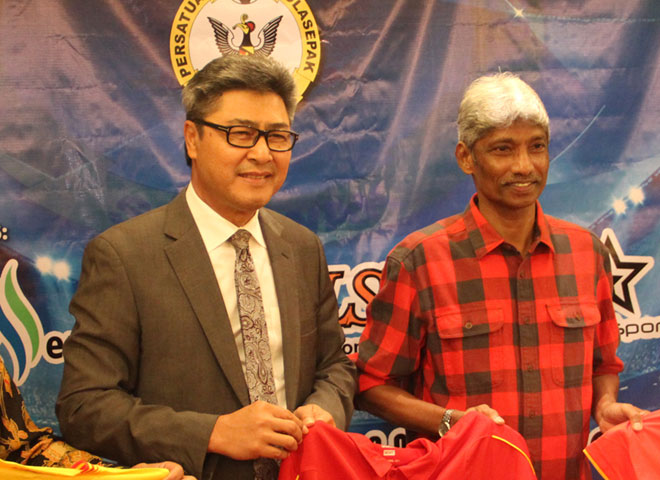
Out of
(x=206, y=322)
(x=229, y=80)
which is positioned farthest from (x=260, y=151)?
(x=206, y=322)

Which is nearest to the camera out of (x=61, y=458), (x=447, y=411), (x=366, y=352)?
(x=61, y=458)

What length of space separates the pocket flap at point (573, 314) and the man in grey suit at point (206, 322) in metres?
0.68

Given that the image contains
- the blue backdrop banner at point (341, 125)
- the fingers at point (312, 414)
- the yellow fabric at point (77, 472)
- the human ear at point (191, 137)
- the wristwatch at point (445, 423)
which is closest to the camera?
the yellow fabric at point (77, 472)

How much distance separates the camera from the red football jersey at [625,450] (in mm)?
1907

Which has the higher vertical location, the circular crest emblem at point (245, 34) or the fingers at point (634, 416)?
the circular crest emblem at point (245, 34)

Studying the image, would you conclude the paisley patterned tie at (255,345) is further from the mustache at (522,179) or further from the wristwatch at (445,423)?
the mustache at (522,179)

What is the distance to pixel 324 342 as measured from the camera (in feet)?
7.08

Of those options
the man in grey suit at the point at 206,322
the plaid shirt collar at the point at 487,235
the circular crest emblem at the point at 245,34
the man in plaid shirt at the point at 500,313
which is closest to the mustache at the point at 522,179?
the man in plaid shirt at the point at 500,313

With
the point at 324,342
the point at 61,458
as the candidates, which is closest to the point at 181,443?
the point at 61,458

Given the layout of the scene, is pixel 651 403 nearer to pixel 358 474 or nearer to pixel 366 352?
pixel 366 352

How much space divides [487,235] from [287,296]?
670mm

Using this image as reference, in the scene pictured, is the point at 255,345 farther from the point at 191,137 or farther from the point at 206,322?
the point at 191,137

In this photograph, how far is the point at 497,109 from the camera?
2.13 metres

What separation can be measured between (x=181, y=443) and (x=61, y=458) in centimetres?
29
